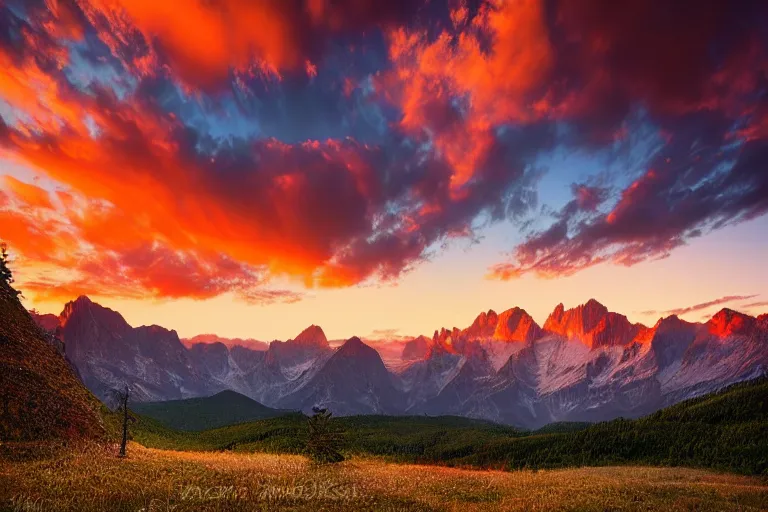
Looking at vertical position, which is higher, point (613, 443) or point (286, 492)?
point (286, 492)

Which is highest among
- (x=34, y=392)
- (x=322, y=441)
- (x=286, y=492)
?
(x=34, y=392)

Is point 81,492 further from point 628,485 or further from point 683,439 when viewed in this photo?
point 683,439

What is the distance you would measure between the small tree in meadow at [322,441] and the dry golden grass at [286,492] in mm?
11876

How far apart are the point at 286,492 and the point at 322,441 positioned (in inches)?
861

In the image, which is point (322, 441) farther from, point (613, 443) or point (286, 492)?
point (613, 443)

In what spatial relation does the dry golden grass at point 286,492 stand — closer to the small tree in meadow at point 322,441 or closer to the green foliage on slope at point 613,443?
the small tree in meadow at point 322,441

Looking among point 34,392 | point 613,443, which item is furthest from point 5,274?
point 613,443

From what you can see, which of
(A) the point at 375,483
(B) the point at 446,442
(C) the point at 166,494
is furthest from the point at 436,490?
(B) the point at 446,442

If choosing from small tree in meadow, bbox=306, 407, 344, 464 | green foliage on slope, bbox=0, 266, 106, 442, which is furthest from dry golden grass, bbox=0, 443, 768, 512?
small tree in meadow, bbox=306, 407, 344, 464

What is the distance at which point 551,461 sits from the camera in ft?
330

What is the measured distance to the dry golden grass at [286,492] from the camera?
21453 mm

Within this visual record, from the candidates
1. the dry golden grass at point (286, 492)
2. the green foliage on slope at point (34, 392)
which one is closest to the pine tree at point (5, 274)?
the green foliage on slope at point (34, 392)

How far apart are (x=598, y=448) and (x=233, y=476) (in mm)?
105462

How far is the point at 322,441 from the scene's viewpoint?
45.5 m
